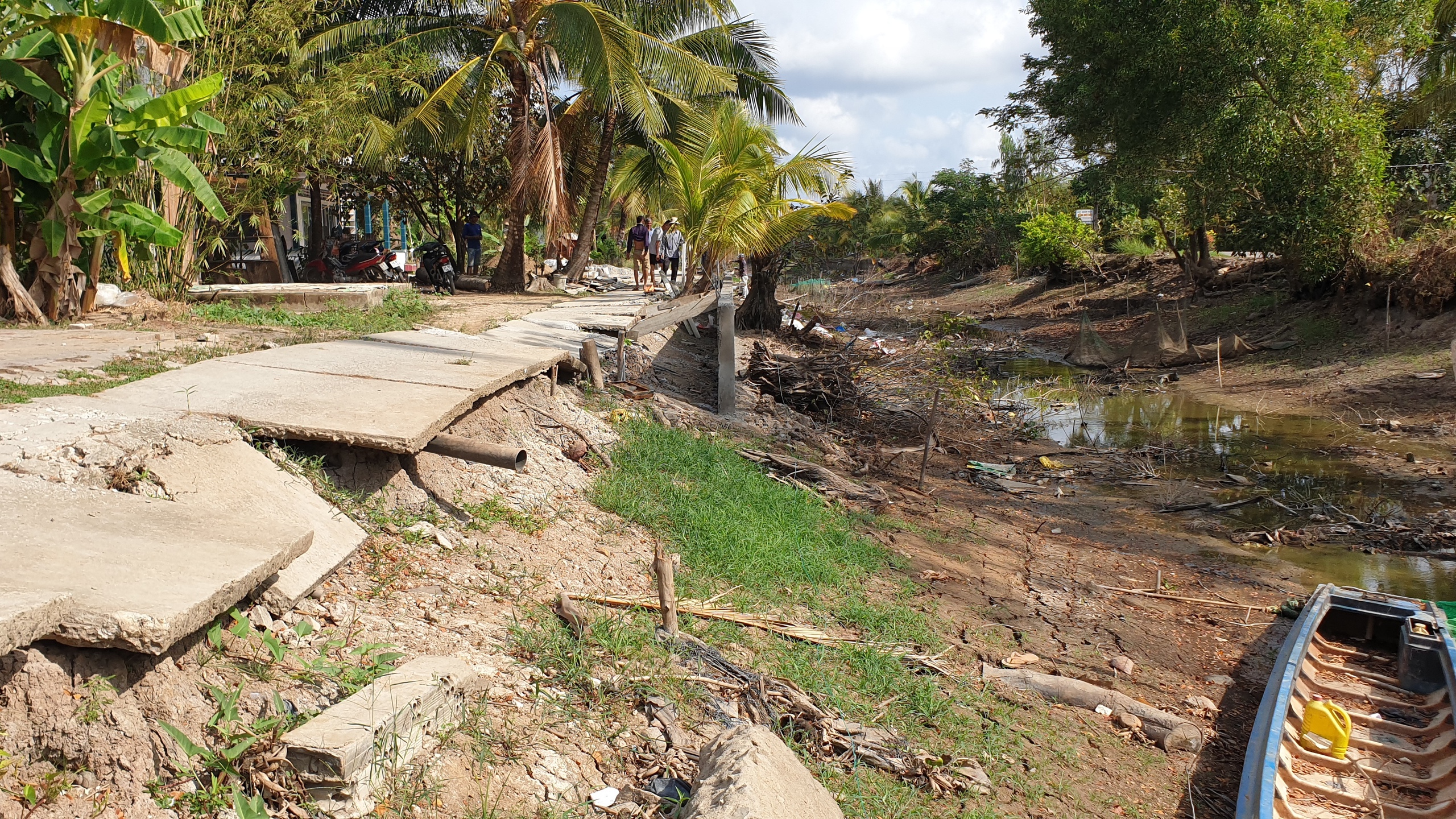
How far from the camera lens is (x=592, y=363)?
28.8ft

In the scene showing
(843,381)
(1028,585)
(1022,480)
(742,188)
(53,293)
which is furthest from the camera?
(742,188)

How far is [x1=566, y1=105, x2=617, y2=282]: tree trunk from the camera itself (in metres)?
18.0

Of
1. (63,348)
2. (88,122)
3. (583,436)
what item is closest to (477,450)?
(583,436)

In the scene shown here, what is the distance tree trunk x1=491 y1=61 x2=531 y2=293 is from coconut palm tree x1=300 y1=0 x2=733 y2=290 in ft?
0.06

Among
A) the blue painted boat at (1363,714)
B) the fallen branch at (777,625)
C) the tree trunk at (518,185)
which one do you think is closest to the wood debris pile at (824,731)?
the fallen branch at (777,625)

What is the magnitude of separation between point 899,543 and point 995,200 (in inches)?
1179

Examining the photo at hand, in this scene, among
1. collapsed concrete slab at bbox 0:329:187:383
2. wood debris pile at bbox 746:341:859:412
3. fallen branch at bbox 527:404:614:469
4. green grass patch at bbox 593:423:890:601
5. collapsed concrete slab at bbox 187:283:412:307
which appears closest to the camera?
collapsed concrete slab at bbox 0:329:187:383

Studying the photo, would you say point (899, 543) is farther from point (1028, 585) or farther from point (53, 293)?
point (53, 293)

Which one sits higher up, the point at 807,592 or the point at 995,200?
the point at 995,200

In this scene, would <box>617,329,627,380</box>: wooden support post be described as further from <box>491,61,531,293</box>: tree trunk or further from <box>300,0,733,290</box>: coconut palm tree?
<box>491,61,531,293</box>: tree trunk

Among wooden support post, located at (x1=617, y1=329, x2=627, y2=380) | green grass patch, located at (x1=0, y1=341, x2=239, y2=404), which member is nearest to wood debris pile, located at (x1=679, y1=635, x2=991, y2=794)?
green grass patch, located at (x1=0, y1=341, x2=239, y2=404)

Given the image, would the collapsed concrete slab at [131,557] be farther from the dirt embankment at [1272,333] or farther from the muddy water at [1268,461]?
the dirt embankment at [1272,333]

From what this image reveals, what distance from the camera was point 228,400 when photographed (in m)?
5.04

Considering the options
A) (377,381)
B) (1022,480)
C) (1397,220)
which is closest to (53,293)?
(377,381)
